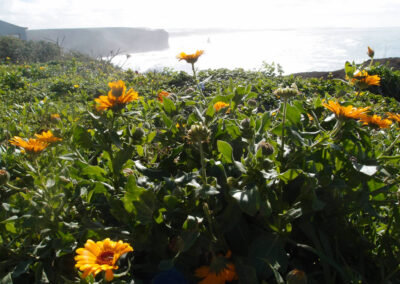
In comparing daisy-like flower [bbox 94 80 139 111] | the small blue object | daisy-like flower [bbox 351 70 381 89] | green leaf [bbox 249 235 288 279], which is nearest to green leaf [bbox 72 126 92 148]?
daisy-like flower [bbox 94 80 139 111]

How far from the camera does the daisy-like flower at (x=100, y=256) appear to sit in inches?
31.6

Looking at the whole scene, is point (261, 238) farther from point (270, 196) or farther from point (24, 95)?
point (24, 95)

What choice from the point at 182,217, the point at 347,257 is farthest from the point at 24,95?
the point at 347,257

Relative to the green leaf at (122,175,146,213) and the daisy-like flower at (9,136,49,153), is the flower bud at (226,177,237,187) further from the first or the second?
the daisy-like flower at (9,136,49,153)

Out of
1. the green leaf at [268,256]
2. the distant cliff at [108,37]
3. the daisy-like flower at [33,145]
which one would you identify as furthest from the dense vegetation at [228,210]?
the distant cliff at [108,37]

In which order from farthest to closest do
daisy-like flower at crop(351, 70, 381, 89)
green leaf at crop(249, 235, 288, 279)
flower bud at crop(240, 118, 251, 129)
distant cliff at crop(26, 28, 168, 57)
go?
distant cliff at crop(26, 28, 168, 57) < daisy-like flower at crop(351, 70, 381, 89) < flower bud at crop(240, 118, 251, 129) < green leaf at crop(249, 235, 288, 279)

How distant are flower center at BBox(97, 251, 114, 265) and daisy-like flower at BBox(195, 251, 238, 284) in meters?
0.29

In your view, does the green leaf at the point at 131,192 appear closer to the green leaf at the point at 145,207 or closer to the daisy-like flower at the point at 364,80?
→ the green leaf at the point at 145,207

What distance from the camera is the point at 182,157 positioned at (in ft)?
4.09

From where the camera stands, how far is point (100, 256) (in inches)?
33.2

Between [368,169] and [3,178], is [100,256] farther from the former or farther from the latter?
[368,169]

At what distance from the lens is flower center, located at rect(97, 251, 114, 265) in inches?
32.6

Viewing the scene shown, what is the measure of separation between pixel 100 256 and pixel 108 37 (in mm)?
38564

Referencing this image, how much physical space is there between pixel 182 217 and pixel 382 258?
2.23 ft
